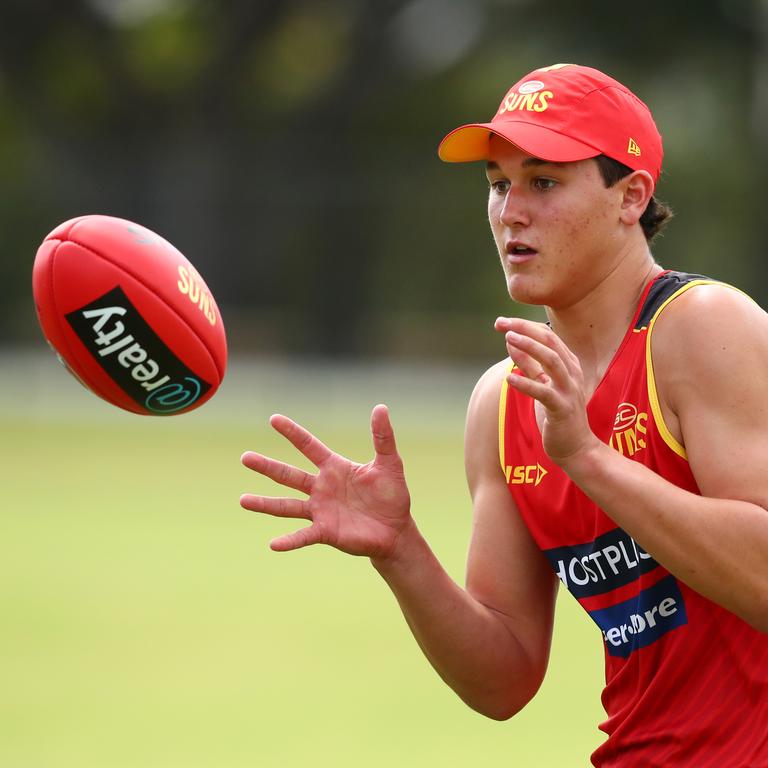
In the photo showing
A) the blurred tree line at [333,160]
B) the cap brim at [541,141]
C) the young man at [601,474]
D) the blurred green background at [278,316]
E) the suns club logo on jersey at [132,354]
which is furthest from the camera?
the blurred tree line at [333,160]

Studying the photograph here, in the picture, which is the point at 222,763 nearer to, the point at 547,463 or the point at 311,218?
the point at 547,463

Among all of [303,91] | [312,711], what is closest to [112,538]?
[312,711]

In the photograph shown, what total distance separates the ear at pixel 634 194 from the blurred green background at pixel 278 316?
3545 millimetres

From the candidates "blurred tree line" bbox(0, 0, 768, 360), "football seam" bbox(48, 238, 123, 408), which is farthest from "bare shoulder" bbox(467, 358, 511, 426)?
"blurred tree line" bbox(0, 0, 768, 360)

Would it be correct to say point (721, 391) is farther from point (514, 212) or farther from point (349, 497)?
point (349, 497)

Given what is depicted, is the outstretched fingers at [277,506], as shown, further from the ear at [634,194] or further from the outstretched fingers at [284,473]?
the ear at [634,194]

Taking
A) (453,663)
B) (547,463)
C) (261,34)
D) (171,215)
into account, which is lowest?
(453,663)

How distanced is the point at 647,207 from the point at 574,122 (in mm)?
347

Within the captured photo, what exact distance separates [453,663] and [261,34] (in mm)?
24702

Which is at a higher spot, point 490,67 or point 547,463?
point 490,67

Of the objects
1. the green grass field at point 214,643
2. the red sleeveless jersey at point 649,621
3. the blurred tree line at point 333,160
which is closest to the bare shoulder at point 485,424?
the red sleeveless jersey at point 649,621

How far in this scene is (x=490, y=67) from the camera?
35.1 meters

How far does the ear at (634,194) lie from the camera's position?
3.89m

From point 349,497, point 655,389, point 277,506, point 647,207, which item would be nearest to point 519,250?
point 647,207
